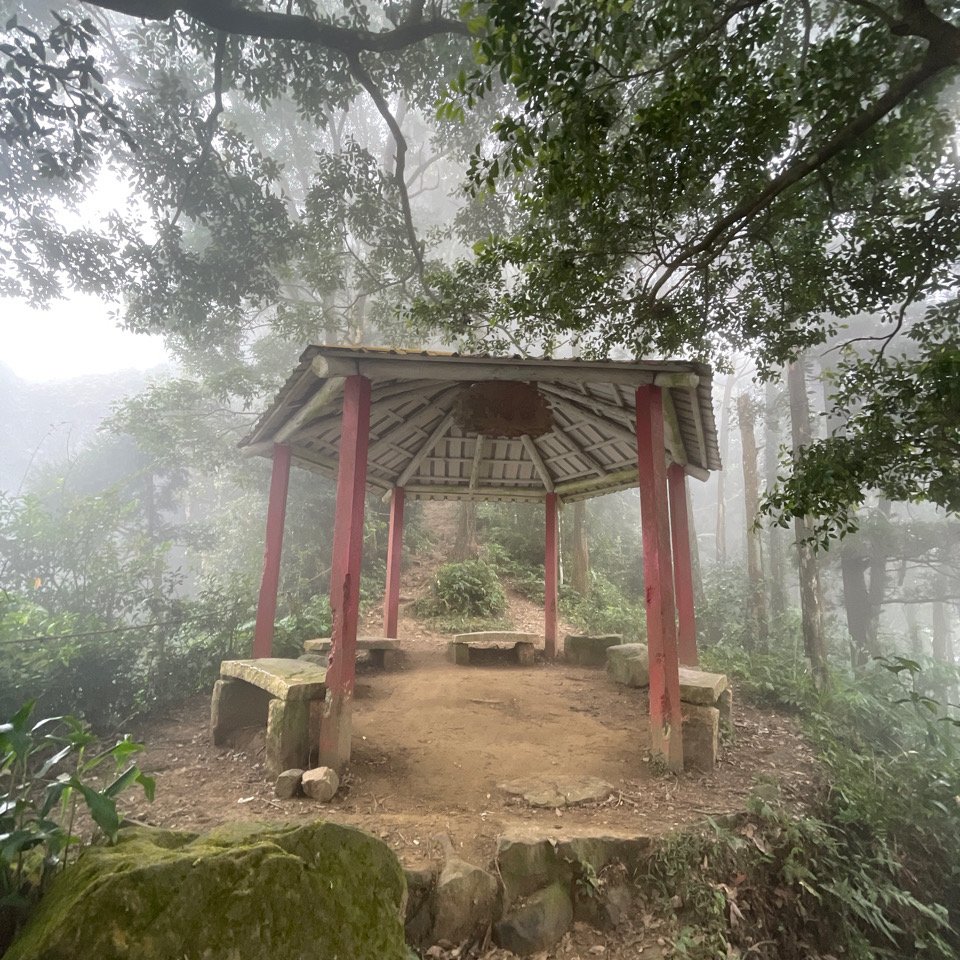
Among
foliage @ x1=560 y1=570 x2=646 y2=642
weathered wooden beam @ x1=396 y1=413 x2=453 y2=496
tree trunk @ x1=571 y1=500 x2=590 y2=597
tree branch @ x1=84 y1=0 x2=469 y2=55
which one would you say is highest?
tree branch @ x1=84 y1=0 x2=469 y2=55

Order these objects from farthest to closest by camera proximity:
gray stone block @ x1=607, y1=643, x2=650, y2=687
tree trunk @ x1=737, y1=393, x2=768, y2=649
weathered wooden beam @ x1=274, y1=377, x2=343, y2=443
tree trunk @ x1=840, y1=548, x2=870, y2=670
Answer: tree trunk @ x1=840, y1=548, x2=870, y2=670
tree trunk @ x1=737, y1=393, x2=768, y2=649
gray stone block @ x1=607, y1=643, x2=650, y2=687
weathered wooden beam @ x1=274, y1=377, x2=343, y2=443

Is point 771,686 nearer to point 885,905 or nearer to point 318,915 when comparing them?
point 885,905

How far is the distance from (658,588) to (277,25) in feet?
29.7

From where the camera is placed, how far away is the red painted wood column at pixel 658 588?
15.2 ft

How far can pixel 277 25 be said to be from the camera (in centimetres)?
754

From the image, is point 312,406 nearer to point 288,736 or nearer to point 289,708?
point 289,708

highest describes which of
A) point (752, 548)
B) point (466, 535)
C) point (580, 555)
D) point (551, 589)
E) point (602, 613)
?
point (466, 535)

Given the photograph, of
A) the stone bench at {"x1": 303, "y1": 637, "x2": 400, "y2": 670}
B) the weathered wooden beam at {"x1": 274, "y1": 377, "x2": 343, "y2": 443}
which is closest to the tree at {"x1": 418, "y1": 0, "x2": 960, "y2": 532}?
the weathered wooden beam at {"x1": 274, "y1": 377, "x2": 343, "y2": 443}

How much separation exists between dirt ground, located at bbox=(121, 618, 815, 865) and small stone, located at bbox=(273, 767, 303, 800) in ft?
0.19

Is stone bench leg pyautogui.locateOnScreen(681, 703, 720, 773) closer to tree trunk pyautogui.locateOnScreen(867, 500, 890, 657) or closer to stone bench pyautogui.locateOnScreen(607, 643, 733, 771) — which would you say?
stone bench pyautogui.locateOnScreen(607, 643, 733, 771)

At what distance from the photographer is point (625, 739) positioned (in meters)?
5.40

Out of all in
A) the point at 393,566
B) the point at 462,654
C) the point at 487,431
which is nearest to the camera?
the point at 487,431

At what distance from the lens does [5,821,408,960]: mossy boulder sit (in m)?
1.76

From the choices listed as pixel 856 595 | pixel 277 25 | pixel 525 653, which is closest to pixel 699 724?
pixel 525 653
